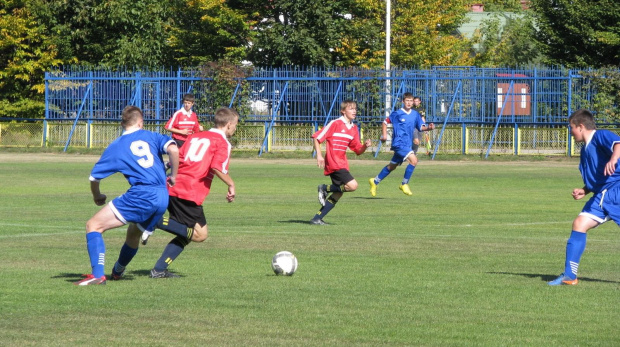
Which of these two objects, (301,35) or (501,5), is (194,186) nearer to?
(301,35)

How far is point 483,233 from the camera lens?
46.5ft

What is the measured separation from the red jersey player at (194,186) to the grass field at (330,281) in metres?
0.37

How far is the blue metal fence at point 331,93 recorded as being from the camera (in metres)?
37.1

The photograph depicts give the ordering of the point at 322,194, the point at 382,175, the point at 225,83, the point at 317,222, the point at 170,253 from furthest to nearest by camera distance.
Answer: the point at 225,83
the point at 382,175
the point at 322,194
the point at 317,222
the point at 170,253

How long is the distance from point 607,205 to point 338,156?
7220mm

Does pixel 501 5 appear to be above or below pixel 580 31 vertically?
above

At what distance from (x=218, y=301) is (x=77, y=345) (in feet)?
6.15

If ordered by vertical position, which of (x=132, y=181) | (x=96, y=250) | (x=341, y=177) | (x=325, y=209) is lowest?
(x=325, y=209)

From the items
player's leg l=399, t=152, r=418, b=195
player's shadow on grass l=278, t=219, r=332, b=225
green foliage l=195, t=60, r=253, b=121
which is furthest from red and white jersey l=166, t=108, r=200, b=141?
green foliage l=195, t=60, r=253, b=121

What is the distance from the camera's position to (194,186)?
9.88 m

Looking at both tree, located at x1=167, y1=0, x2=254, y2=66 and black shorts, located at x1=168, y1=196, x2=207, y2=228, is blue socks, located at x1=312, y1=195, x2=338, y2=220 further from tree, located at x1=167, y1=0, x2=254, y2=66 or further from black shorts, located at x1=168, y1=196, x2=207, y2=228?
tree, located at x1=167, y1=0, x2=254, y2=66

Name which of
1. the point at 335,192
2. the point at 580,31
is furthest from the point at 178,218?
the point at 580,31

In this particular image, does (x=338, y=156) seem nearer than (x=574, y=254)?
No

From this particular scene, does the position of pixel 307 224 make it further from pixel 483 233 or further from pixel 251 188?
pixel 251 188
